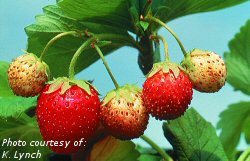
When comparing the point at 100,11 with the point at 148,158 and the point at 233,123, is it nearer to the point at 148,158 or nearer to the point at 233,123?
the point at 148,158

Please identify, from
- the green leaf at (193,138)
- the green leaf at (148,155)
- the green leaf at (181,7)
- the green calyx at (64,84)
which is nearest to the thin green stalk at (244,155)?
the green leaf at (193,138)

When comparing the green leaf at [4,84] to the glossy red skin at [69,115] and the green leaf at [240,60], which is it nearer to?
the glossy red skin at [69,115]

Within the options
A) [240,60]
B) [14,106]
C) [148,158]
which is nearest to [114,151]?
[148,158]

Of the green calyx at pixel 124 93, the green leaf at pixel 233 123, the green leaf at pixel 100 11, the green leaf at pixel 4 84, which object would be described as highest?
the green leaf at pixel 100 11

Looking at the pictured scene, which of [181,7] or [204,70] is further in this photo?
[181,7]

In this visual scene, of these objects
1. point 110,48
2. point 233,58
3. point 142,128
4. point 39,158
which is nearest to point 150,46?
point 110,48

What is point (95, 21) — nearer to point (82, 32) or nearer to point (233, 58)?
point (82, 32)
